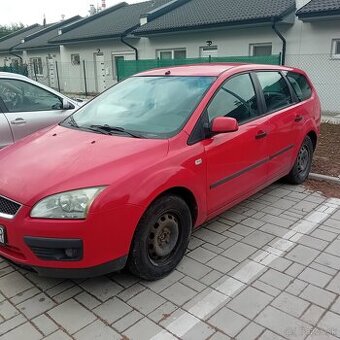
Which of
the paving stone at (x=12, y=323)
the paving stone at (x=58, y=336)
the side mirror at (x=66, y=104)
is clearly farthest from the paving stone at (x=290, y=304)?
the side mirror at (x=66, y=104)

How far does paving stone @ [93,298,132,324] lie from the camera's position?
279cm

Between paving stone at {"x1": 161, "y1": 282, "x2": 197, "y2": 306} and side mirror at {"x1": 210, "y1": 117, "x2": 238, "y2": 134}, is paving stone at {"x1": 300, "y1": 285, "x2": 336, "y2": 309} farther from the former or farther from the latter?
side mirror at {"x1": 210, "y1": 117, "x2": 238, "y2": 134}

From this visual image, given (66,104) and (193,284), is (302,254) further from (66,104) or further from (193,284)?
(66,104)

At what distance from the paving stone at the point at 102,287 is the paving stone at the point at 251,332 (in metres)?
1.02

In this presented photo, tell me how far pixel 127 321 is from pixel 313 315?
133 cm

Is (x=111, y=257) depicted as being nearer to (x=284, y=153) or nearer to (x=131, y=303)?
(x=131, y=303)

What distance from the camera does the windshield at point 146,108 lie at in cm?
348

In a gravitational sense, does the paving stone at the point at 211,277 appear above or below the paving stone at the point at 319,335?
above

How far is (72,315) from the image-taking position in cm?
282

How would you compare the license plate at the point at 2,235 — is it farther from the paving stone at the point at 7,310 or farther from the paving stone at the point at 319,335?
the paving stone at the point at 319,335

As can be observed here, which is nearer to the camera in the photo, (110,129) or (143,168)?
(143,168)

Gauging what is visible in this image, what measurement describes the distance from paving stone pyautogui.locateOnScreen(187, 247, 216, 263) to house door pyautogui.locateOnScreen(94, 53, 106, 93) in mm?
17916

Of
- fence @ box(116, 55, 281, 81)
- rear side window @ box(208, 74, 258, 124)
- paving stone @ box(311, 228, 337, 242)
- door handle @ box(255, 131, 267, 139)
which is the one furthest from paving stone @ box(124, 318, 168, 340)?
fence @ box(116, 55, 281, 81)

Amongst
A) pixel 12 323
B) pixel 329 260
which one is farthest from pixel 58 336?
pixel 329 260
